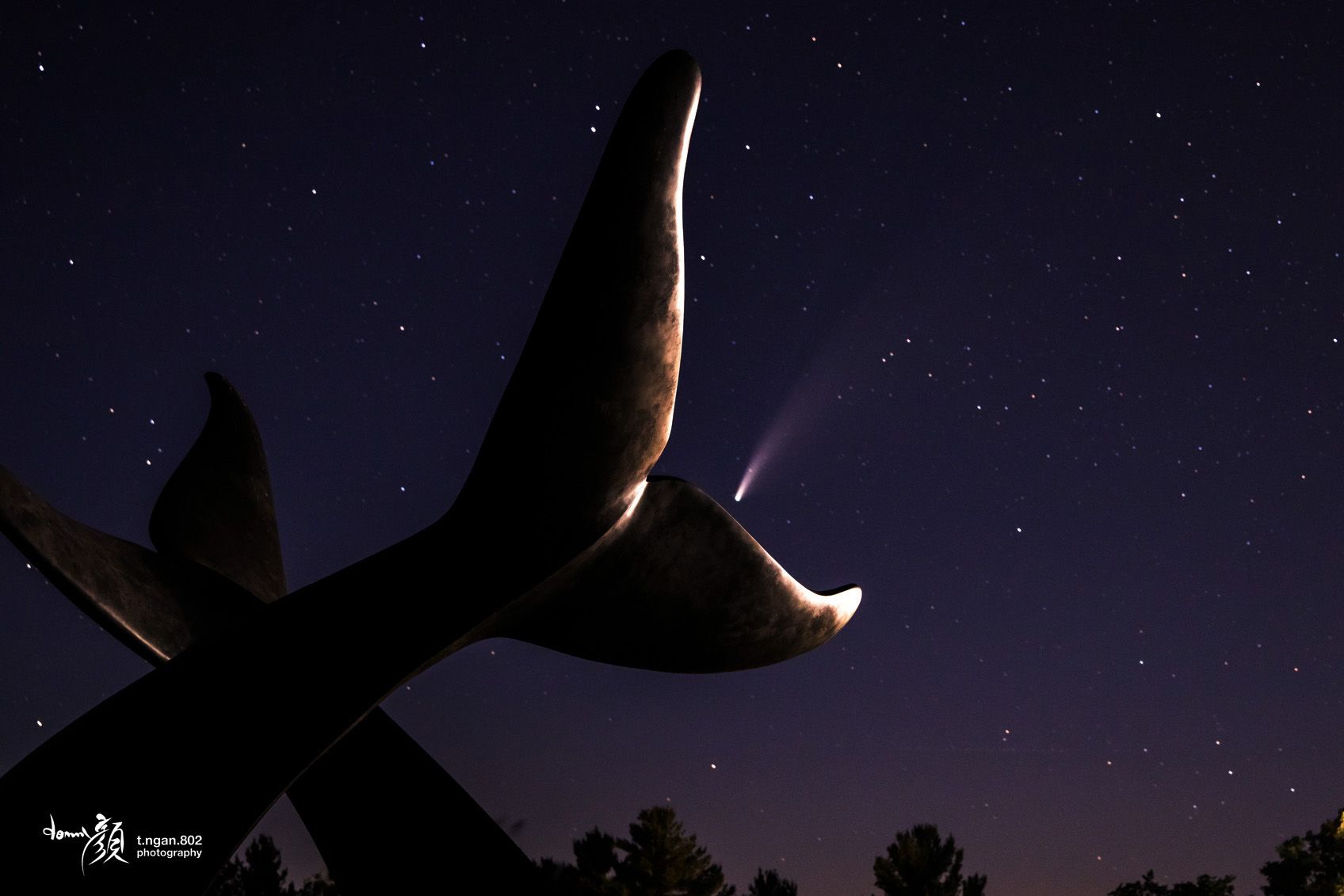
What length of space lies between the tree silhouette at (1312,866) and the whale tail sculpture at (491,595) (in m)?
25.7

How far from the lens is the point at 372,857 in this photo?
493 centimetres

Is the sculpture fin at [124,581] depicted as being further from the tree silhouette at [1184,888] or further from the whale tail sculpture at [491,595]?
the tree silhouette at [1184,888]

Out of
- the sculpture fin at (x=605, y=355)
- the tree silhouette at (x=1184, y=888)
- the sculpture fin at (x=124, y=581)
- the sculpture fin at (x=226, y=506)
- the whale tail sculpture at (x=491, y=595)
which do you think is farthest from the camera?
the tree silhouette at (x=1184, y=888)

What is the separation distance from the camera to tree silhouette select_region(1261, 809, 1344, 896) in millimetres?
22906

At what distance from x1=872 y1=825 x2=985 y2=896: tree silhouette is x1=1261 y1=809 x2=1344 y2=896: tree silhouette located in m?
9.05

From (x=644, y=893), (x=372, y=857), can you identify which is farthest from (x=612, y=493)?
(x=644, y=893)

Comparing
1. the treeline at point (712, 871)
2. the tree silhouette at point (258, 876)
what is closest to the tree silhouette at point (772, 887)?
the treeline at point (712, 871)

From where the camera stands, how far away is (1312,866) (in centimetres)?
2375

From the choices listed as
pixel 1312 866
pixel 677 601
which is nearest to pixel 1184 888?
pixel 1312 866

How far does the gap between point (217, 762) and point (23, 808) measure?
2.44 feet

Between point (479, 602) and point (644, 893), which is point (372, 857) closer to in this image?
point (479, 602)

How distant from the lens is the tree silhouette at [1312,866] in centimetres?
2291

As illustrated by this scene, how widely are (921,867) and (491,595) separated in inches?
888

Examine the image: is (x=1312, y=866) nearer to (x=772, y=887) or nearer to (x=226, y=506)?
(x=772, y=887)
